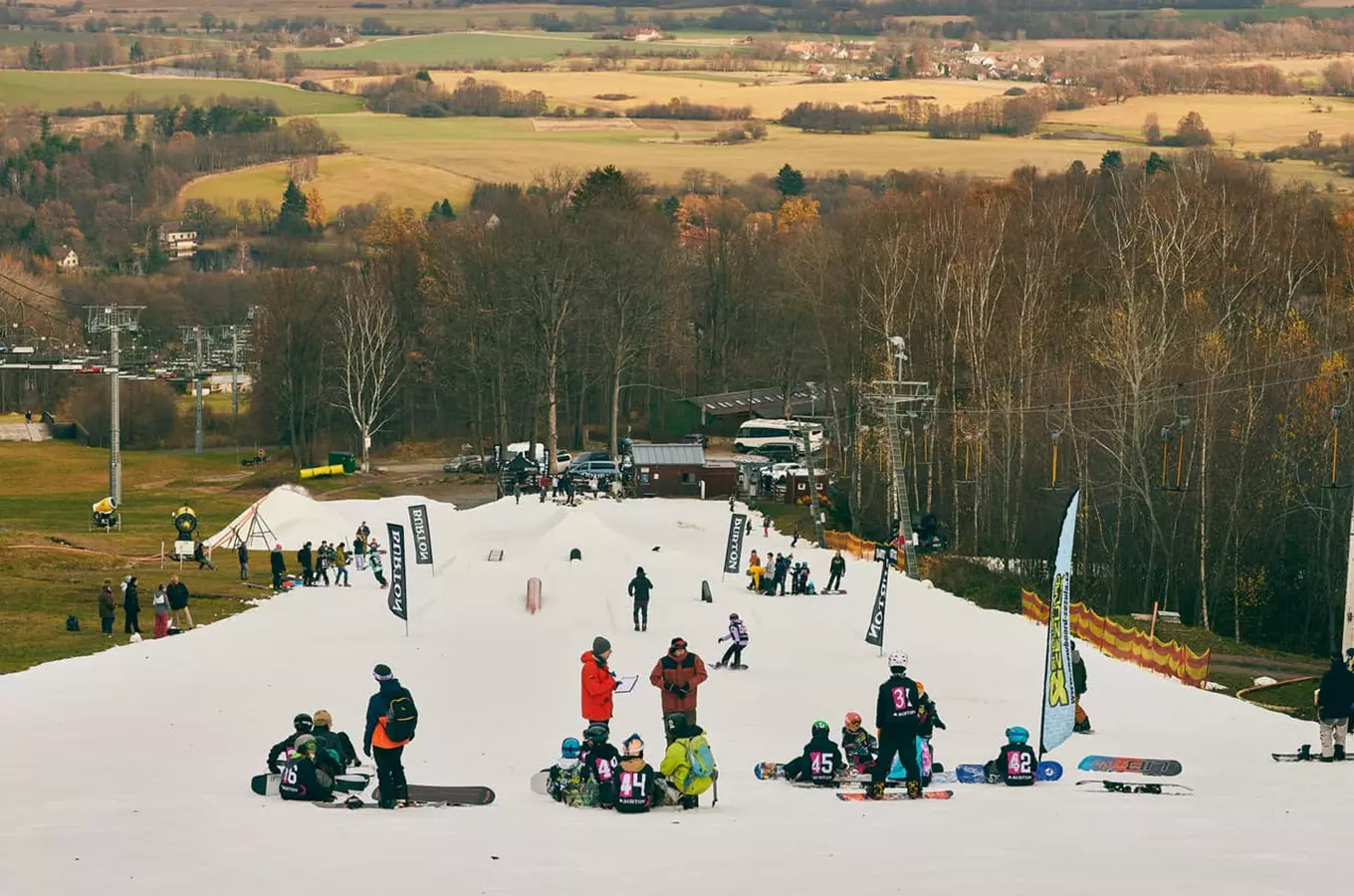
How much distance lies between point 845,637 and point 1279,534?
2818 cm

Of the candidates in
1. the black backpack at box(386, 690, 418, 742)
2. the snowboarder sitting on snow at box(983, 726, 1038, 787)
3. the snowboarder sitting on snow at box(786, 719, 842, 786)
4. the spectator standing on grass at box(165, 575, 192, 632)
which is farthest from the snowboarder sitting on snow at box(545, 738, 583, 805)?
the spectator standing on grass at box(165, 575, 192, 632)

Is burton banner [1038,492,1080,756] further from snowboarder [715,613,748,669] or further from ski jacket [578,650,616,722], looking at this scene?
snowboarder [715,613,748,669]

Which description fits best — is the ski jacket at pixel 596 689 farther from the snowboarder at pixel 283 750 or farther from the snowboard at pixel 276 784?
the snowboarder at pixel 283 750

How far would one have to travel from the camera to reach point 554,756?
1006 inches

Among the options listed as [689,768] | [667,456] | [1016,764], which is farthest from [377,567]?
[667,456]

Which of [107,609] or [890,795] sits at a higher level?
[890,795]

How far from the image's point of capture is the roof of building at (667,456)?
8781 centimetres

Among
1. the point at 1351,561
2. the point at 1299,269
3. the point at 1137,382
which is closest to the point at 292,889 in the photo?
the point at 1351,561

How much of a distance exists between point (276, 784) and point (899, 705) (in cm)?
702

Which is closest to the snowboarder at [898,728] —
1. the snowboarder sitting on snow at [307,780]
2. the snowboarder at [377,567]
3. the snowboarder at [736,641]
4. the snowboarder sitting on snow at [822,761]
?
the snowboarder sitting on snow at [822,761]

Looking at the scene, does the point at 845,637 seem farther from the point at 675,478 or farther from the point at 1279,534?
the point at 675,478

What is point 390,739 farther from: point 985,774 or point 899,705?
point 985,774

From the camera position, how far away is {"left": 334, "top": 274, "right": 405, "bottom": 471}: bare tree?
110m

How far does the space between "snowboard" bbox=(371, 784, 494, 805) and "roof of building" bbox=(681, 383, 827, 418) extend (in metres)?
91.1
